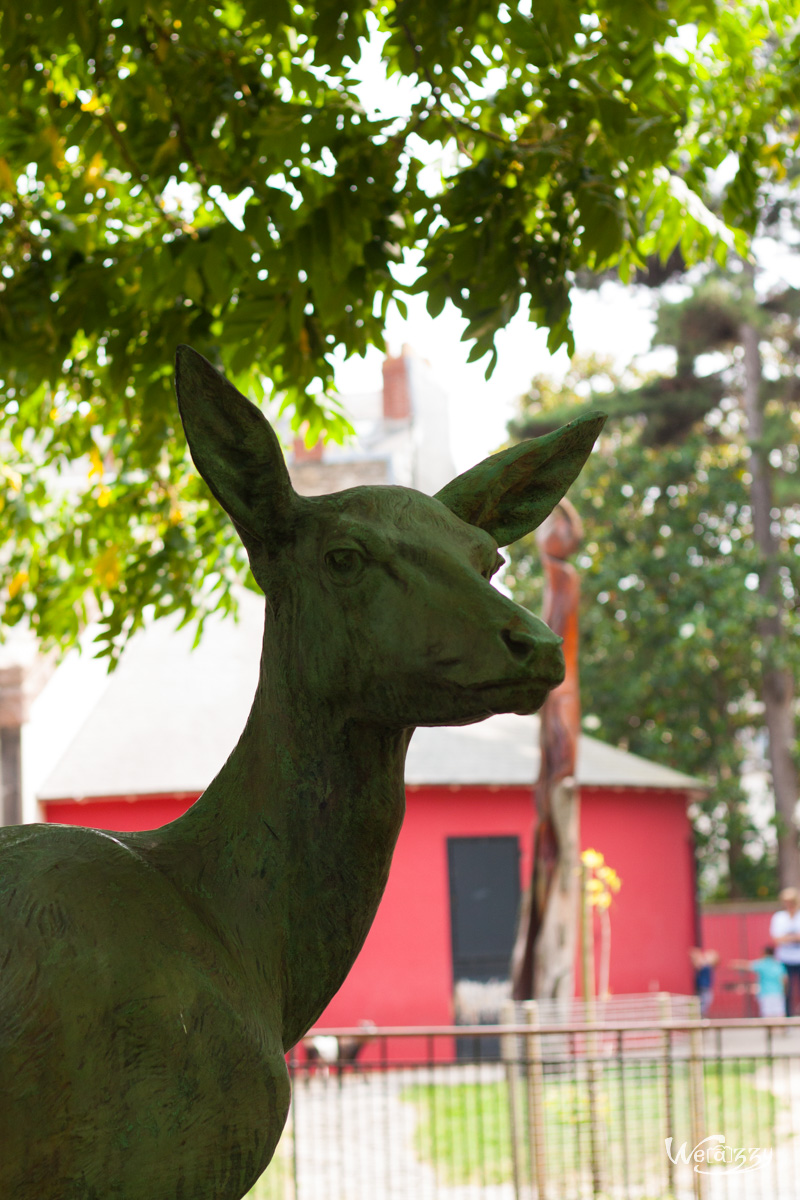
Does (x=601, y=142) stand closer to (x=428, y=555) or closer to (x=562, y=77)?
(x=562, y=77)

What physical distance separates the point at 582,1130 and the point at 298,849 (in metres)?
8.15

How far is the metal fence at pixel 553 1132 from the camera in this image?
287 inches

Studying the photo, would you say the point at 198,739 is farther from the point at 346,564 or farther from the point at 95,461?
the point at 346,564

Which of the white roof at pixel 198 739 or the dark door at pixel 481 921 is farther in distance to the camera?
the white roof at pixel 198 739

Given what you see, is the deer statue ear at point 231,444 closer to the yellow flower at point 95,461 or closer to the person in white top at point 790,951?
the yellow flower at point 95,461

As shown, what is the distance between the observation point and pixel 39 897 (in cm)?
152

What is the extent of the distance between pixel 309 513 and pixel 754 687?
23900mm

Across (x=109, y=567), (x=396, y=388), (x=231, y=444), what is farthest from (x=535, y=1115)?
(x=396, y=388)

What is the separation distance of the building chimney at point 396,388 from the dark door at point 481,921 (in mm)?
12121

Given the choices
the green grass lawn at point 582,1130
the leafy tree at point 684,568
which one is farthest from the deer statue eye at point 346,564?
the leafy tree at point 684,568

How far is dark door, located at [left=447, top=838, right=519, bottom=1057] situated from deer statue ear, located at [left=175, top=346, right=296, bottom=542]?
1391 centimetres

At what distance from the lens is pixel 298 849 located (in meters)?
1.71

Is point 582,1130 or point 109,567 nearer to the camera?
point 109,567

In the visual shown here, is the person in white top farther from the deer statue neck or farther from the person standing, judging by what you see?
the deer statue neck
